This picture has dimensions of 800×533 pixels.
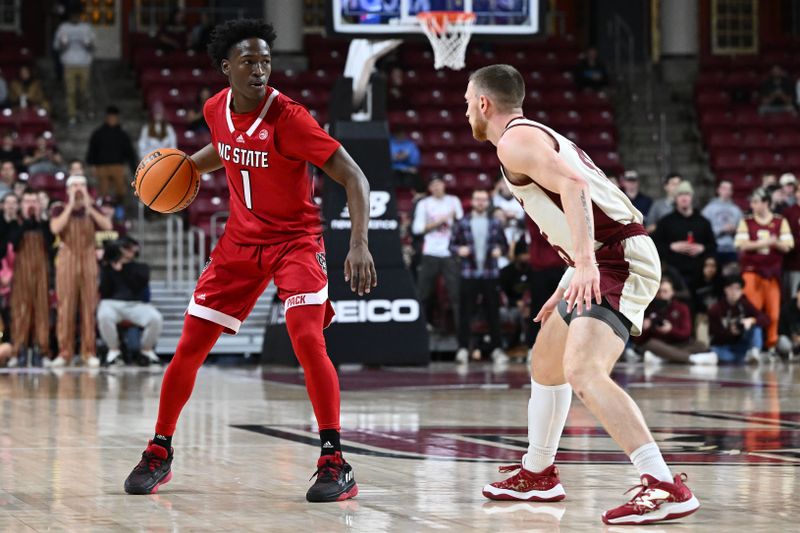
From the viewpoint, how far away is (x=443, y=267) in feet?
54.2

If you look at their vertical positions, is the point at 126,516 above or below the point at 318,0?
below

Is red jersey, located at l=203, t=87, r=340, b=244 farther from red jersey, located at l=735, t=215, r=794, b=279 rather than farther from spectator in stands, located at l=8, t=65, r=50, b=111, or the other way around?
spectator in stands, located at l=8, t=65, r=50, b=111

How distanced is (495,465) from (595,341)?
167 cm

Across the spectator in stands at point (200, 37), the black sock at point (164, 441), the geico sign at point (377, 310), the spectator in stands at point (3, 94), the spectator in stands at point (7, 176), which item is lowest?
the black sock at point (164, 441)

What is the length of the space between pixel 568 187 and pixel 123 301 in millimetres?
11043

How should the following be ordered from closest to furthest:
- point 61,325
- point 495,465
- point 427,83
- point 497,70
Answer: point 497,70
point 495,465
point 61,325
point 427,83

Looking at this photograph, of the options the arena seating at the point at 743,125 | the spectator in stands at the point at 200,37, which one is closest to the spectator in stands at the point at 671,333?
the arena seating at the point at 743,125

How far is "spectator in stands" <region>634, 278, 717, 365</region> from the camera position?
16.0m

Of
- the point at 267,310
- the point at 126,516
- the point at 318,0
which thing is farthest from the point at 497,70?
the point at 318,0

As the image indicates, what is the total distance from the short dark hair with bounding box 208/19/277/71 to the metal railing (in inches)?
453

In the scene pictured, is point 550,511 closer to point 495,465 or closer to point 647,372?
point 495,465

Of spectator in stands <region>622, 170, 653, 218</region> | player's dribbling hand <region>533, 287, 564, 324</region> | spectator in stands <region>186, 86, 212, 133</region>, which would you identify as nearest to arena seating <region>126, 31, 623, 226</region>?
spectator in stands <region>186, 86, 212, 133</region>

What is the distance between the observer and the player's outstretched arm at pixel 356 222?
5.88 meters

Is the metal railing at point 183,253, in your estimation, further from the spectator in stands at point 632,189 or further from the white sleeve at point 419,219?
the spectator in stands at point 632,189
